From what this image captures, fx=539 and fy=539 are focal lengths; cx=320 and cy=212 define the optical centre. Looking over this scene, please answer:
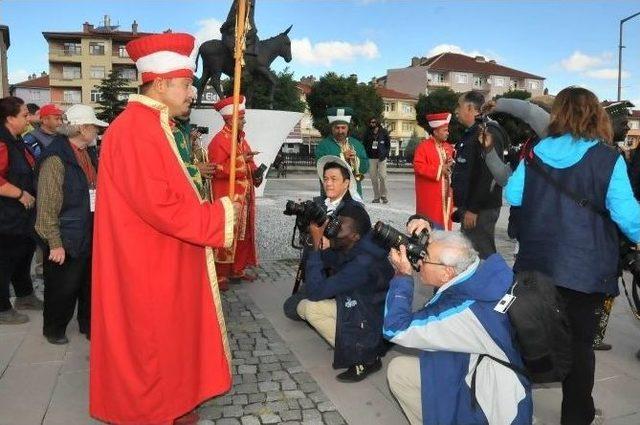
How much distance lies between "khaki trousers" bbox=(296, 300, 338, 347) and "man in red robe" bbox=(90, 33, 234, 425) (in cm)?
128

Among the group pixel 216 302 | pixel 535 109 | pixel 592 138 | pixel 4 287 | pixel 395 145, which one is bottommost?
pixel 4 287

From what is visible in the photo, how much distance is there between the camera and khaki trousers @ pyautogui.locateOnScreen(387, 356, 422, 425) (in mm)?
2664

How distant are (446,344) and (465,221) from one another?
240 centimetres

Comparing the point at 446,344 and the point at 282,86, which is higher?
the point at 282,86

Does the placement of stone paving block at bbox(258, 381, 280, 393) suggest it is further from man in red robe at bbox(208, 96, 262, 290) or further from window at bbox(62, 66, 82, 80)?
window at bbox(62, 66, 82, 80)

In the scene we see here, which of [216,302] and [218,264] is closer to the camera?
[216,302]

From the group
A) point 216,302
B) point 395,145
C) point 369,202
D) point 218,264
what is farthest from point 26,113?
point 395,145

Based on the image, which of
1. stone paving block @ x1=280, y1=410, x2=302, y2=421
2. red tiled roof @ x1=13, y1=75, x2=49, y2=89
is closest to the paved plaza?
stone paving block @ x1=280, y1=410, x2=302, y2=421

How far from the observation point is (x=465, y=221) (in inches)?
179

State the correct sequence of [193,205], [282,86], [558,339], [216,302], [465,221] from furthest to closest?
[282,86] → [465,221] → [216,302] → [193,205] → [558,339]

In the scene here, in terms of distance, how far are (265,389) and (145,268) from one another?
4.44 feet

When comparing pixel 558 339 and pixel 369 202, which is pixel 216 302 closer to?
pixel 558 339

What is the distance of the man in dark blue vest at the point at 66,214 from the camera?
3.85 metres

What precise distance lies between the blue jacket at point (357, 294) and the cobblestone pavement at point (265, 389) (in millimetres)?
351
